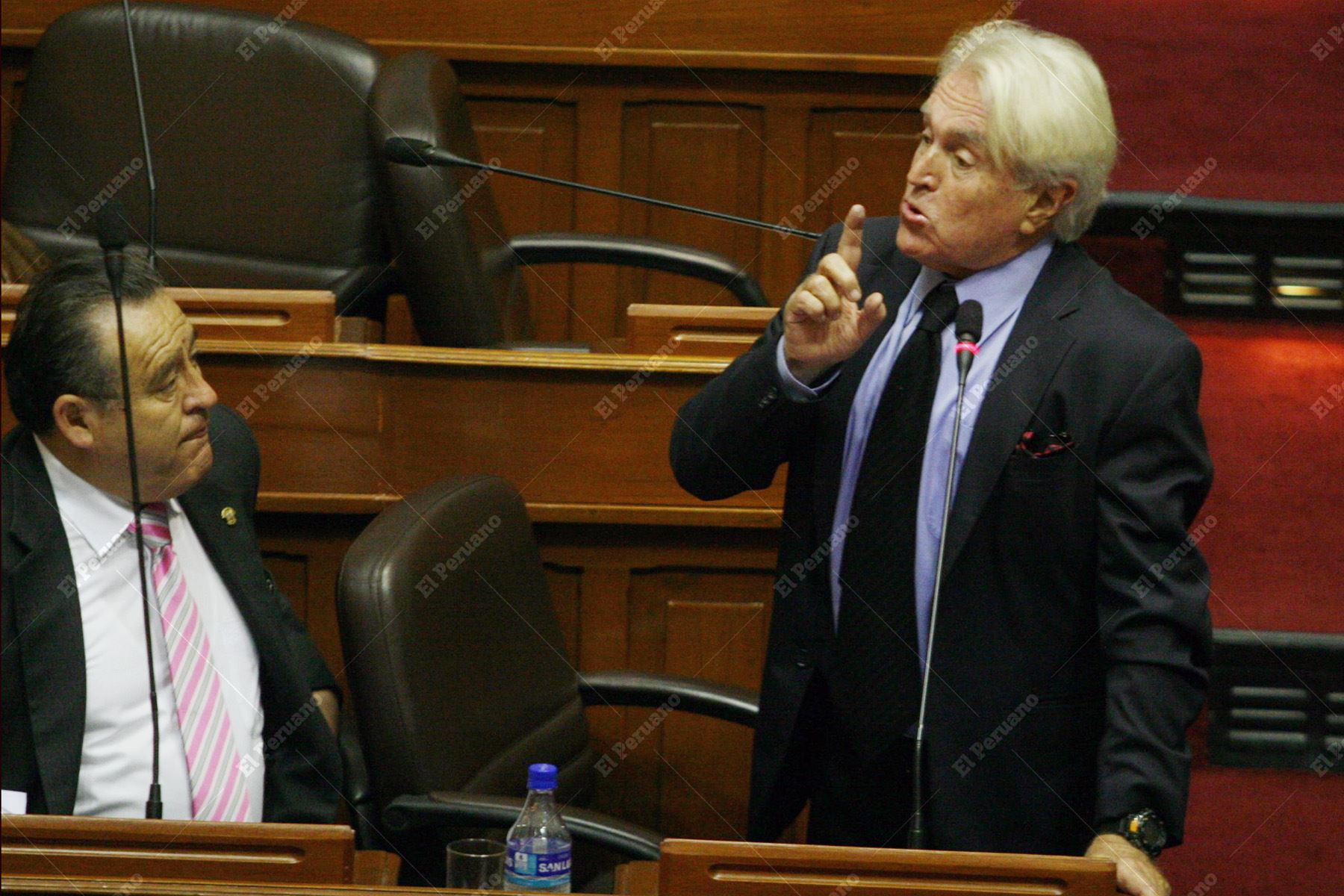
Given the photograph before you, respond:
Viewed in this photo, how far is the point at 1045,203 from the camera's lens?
944mm

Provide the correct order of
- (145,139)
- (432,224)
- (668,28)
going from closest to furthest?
(145,139)
(432,224)
(668,28)

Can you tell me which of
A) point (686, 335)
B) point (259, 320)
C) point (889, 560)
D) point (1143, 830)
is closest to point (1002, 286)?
point (889, 560)

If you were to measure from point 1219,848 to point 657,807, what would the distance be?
0.48 metres

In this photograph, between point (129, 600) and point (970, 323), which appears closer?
point (970, 323)

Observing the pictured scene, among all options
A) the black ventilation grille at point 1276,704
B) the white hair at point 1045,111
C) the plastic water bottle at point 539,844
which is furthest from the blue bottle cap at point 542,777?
the black ventilation grille at point 1276,704

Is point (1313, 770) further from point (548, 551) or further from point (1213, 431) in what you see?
point (548, 551)

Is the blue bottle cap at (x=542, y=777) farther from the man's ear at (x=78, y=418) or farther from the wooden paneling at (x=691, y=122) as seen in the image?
the wooden paneling at (x=691, y=122)

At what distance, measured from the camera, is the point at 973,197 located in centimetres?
92

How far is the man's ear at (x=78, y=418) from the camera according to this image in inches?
38.8

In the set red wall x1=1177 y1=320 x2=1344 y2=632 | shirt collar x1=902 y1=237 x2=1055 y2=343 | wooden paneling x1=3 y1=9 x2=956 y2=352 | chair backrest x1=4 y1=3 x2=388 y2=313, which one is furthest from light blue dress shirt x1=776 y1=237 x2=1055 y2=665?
wooden paneling x1=3 y1=9 x2=956 y2=352

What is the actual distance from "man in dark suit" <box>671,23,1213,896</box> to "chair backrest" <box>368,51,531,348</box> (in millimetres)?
500

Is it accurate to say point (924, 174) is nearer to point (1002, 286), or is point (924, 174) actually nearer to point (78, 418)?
point (1002, 286)

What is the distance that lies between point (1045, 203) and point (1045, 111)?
0.17 feet

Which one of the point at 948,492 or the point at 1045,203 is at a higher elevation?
the point at 1045,203
